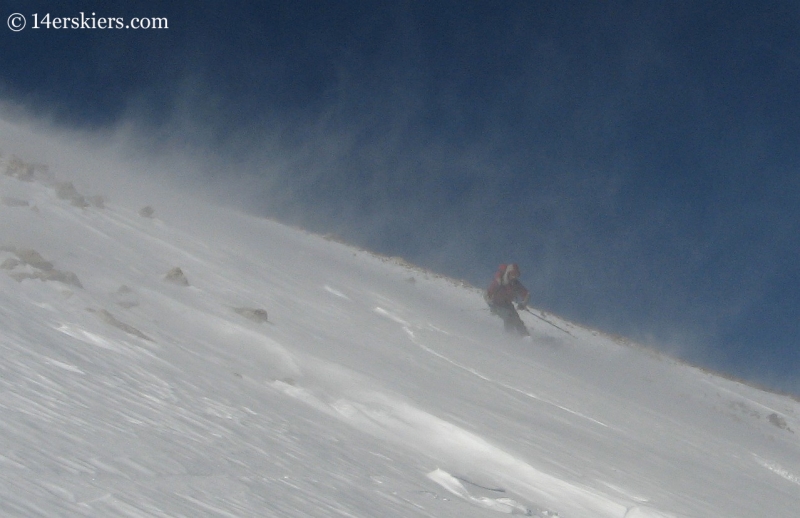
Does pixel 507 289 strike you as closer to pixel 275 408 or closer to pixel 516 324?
pixel 516 324

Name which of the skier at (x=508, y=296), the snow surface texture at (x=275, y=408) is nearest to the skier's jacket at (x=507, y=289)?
the skier at (x=508, y=296)

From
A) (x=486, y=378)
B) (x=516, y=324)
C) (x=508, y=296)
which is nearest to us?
(x=486, y=378)

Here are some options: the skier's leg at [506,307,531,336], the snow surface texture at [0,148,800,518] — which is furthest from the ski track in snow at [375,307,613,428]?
the skier's leg at [506,307,531,336]

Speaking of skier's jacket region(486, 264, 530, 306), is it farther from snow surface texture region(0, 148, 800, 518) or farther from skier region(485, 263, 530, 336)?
Answer: snow surface texture region(0, 148, 800, 518)

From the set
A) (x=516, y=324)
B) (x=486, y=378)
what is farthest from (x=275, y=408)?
(x=516, y=324)

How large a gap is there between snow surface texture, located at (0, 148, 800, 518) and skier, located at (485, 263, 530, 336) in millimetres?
3144

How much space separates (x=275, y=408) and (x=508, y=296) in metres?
11.9

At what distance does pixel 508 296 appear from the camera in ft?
53.2

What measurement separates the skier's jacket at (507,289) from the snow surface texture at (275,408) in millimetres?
3368

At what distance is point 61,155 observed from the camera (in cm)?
1614

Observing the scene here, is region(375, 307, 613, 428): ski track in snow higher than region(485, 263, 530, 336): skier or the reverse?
the reverse

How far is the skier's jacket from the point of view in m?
16.2

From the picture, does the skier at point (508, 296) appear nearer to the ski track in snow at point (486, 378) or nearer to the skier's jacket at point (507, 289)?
the skier's jacket at point (507, 289)

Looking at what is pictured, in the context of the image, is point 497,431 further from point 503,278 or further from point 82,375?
point 503,278
